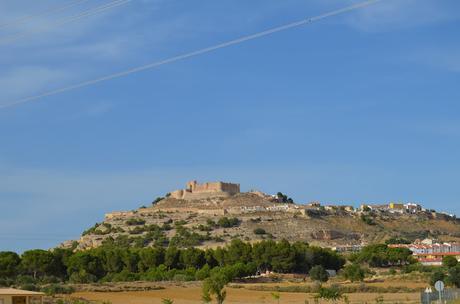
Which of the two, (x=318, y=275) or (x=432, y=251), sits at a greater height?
(x=432, y=251)

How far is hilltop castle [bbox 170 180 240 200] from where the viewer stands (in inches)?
7279

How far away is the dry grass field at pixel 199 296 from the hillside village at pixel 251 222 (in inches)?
2542

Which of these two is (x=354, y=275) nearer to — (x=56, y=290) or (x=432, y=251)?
(x=56, y=290)

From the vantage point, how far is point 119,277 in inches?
3834

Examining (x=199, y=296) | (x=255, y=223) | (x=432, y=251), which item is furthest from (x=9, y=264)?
(x=255, y=223)

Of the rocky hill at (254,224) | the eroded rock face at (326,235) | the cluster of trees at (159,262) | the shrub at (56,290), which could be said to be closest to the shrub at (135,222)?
the rocky hill at (254,224)

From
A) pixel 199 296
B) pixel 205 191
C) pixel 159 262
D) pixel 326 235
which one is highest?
pixel 205 191

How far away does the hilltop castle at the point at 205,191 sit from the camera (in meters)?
185

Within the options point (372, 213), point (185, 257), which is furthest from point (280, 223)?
point (185, 257)

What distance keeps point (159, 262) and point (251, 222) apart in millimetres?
50640

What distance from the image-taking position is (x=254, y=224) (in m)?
157

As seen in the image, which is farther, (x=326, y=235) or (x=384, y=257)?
(x=326, y=235)

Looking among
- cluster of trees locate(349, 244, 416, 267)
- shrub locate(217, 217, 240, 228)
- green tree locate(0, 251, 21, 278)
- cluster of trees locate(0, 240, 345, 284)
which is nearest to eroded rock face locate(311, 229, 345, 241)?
shrub locate(217, 217, 240, 228)

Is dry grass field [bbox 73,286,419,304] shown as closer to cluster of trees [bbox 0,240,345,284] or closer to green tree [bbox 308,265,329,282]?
green tree [bbox 308,265,329,282]
